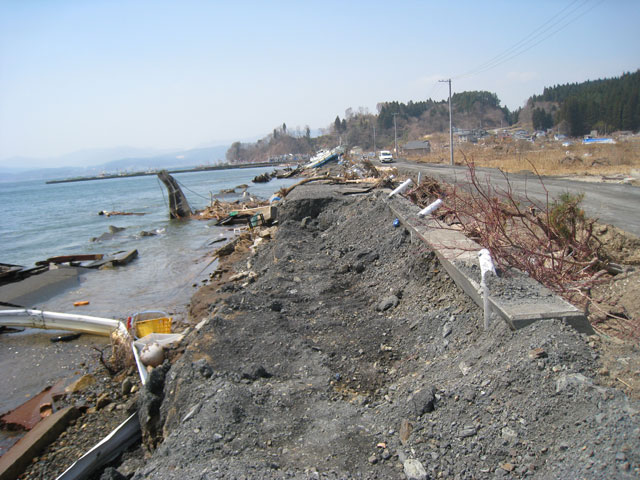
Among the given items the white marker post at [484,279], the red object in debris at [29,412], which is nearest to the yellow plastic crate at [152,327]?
the red object in debris at [29,412]

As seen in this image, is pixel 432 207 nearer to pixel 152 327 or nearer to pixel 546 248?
pixel 546 248

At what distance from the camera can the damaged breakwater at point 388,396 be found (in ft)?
8.00

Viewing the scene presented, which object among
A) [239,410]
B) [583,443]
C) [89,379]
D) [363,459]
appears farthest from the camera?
[89,379]

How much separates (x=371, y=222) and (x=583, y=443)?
742cm

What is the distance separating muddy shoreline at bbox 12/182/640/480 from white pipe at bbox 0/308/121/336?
2.59 m

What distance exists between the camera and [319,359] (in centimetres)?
453

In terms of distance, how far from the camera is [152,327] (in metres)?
7.39

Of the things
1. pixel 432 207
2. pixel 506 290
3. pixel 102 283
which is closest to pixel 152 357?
pixel 506 290

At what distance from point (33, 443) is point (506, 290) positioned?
5392 millimetres

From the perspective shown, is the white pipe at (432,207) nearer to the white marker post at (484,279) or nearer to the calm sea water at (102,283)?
the white marker post at (484,279)

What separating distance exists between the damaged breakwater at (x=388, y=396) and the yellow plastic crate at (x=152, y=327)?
6.13 feet

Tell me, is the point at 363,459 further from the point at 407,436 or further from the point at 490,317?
the point at 490,317

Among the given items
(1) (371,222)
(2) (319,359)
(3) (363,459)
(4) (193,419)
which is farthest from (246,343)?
(1) (371,222)

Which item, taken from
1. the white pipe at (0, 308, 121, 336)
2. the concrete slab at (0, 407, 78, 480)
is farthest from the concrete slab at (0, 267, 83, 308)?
the concrete slab at (0, 407, 78, 480)
